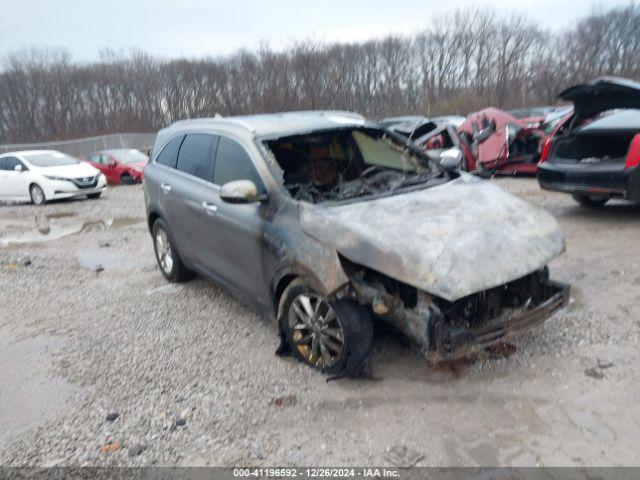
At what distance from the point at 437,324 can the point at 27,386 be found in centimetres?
313

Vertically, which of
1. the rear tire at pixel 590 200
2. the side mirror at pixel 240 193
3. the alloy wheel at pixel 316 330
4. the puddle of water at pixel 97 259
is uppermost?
the side mirror at pixel 240 193

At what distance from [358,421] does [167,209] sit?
3329 millimetres

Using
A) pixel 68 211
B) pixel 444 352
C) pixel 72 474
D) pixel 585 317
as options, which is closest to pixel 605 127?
pixel 585 317

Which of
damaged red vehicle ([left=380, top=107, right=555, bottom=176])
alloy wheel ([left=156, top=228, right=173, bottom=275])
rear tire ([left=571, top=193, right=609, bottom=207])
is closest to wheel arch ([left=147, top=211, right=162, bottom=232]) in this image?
alloy wheel ([left=156, top=228, right=173, bottom=275])

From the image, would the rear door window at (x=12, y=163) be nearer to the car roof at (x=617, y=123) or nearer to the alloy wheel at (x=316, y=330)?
the alloy wheel at (x=316, y=330)

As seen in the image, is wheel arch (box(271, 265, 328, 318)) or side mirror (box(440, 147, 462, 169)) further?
side mirror (box(440, 147, 462, 169))

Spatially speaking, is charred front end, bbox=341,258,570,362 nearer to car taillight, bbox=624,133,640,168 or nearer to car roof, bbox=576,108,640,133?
car taillight, bbox=624,133,640,168

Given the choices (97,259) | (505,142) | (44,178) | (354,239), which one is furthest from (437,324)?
(44,178)

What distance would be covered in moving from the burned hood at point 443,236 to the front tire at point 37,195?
12.7 metres

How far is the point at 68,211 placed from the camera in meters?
12.6

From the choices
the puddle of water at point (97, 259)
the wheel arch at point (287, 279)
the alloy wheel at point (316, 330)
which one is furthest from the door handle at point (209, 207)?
the puddle of water at point (97, 259)

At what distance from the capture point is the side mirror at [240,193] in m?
3.74

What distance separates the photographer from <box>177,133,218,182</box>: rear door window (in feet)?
15.5

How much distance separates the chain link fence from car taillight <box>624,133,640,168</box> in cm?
2860
